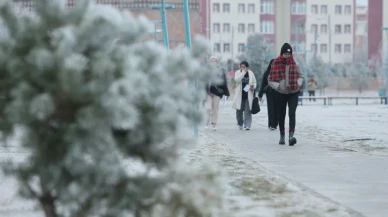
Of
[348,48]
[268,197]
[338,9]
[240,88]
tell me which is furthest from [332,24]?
[268,197]

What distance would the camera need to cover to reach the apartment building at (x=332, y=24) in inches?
5231

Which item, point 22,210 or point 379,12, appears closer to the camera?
point 22,210

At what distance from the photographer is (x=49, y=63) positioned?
191 inches

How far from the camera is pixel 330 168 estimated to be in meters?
11.8

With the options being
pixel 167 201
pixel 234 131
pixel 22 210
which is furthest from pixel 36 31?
pixel 234 131

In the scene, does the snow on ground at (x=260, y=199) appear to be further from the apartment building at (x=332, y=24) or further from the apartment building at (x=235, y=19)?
the apartment building at (x=332, y=24)

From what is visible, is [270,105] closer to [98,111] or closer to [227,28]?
[98,111]

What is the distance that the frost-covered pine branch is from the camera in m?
4.83

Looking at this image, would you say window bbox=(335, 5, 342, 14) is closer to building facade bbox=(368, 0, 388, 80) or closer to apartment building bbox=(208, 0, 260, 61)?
building facade bbox=(368, 0, 388, 80)

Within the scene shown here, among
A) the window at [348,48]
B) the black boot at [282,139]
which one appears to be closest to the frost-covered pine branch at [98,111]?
the black boot at [282,139]

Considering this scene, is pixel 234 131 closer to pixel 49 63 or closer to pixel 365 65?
pixel 49 63

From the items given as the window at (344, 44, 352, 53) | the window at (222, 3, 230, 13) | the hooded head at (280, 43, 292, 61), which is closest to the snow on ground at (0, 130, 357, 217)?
the hooded head at (280, 43, 292, 61)

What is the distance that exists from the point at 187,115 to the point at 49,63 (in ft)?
2.59

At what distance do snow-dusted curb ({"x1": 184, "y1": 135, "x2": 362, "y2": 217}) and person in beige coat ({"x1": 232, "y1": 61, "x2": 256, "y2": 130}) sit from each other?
35.1 feet
